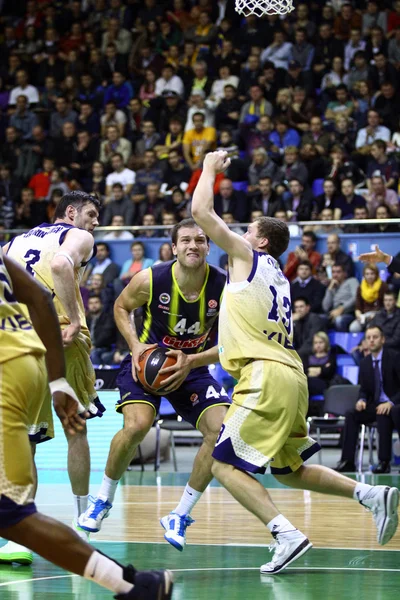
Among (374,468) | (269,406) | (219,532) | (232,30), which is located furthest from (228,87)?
(269,406)

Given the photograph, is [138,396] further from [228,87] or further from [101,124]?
[101,124]

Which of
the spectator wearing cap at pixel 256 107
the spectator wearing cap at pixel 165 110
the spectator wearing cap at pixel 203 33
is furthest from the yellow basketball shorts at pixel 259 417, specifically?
the spectator wearing cap at pixel 203 33

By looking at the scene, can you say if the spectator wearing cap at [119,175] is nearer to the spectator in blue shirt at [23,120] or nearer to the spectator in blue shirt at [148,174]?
the spectator in blue shirt at [148,174]

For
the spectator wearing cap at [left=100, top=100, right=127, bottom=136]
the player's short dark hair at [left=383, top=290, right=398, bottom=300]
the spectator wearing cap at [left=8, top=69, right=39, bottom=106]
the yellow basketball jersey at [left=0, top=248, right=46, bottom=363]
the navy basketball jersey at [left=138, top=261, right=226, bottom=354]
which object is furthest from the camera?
the spectator wearing cap at [left=8, top=69, right=39, bottom=106]

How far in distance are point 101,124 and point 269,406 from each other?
47.9ft

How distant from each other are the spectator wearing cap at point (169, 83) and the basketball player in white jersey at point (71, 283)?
1269cm

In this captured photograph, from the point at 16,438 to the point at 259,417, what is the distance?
2.08 metres

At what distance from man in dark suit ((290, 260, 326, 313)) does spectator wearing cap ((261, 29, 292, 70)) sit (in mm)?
5580

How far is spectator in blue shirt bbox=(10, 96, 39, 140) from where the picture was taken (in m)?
20.1

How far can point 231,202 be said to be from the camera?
15.8 m

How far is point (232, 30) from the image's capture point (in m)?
19.4

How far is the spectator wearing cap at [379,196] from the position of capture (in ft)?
48.2

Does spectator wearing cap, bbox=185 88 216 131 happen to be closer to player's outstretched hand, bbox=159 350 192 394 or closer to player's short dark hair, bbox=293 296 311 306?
player's short dark hair, bbox=293 296 311 306

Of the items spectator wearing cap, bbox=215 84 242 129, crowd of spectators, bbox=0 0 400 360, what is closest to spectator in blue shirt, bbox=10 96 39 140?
crowd of spectators, bbox=0 0 400 360
